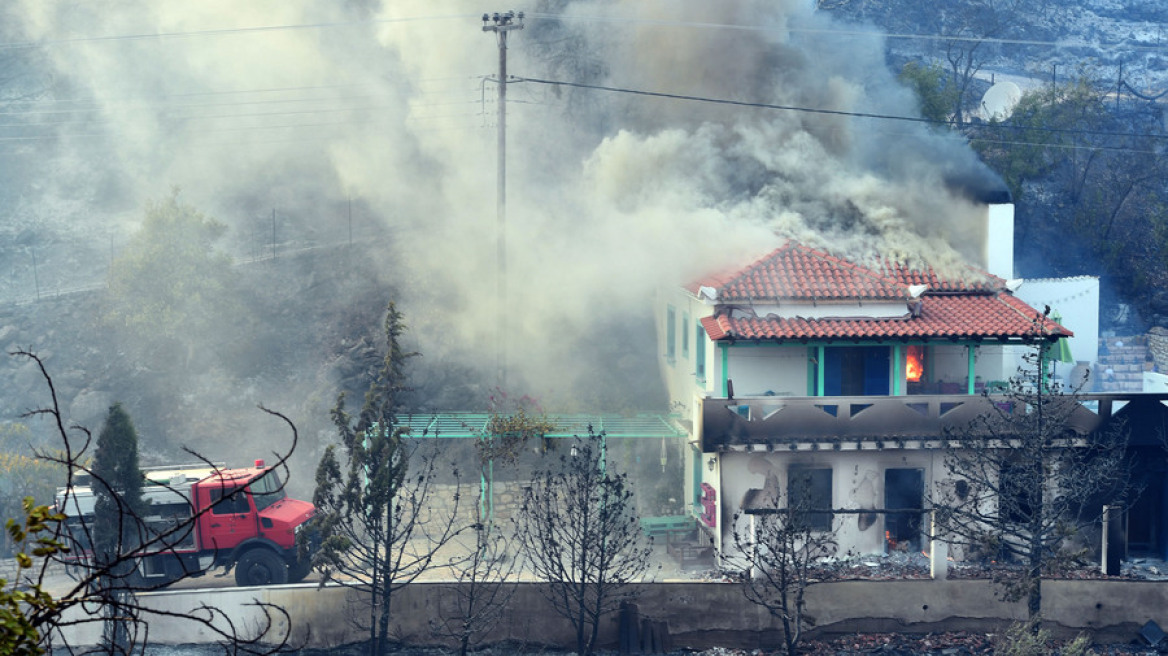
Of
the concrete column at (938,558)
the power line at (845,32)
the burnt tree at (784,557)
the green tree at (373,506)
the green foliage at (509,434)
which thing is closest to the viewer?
the burnt tree at (784,557)

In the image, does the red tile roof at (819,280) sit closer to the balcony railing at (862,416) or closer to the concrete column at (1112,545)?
the balcony railing at (862,416)

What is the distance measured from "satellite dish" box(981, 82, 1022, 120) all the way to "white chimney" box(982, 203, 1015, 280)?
1630cm

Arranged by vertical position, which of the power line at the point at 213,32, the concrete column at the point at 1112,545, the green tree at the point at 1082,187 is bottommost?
the concrete column at the point at 1112,545

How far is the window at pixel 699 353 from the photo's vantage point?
2554 centimetres

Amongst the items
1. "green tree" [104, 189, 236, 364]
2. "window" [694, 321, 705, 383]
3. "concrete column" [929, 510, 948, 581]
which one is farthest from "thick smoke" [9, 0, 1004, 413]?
"concrete column" [929, 510, 948, 581]

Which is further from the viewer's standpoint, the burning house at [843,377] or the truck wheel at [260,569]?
the burning house at [843,377]

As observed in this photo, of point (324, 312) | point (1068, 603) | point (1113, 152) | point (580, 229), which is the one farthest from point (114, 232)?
point (1113, 152)

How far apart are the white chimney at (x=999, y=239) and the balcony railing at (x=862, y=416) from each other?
24.4 feet

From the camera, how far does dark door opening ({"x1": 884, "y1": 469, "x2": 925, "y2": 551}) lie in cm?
2264

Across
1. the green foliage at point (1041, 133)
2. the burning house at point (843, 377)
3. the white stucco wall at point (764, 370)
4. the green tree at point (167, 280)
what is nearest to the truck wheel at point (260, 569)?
the burning house at point (843, 377)

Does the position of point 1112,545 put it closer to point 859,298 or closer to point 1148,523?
point 1148,523

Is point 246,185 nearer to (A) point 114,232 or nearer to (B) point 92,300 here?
(A) point 114,232

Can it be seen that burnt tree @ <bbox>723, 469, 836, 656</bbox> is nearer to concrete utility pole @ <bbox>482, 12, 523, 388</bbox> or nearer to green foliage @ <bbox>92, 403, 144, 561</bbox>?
concrete utility pole @ <bbox>482, 12, 523, 388</bbox>

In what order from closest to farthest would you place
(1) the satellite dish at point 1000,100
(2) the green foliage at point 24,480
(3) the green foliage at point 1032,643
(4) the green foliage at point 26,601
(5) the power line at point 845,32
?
(4) the green foliage at point 26,601 → (3) the green foliage at point 1032,643 → (2) the green foliage at point 24,480 → (5) the power line at point 845,32 → (1) the satellite dish at point 1000,100
